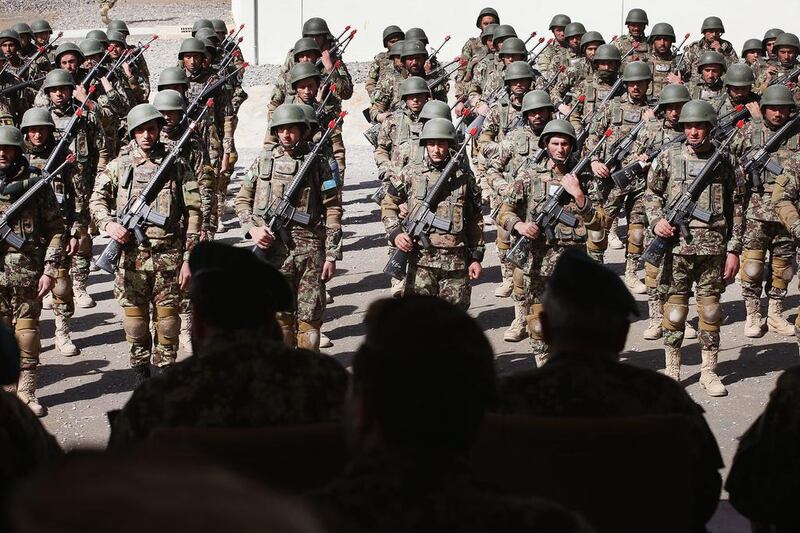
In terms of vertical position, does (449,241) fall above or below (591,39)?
below

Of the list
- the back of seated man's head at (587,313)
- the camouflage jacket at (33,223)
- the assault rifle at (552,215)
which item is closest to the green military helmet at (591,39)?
the assault rifle at (552,215)

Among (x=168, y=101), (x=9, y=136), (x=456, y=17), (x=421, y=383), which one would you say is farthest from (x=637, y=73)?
(x=456, y=17)

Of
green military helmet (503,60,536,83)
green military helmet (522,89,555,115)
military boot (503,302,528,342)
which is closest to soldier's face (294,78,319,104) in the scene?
green military helmet (503,60,536,83)

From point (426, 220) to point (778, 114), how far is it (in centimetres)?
357

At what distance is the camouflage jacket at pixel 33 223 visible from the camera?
7.94 metres

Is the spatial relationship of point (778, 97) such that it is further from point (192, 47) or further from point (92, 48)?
point (92, 48)

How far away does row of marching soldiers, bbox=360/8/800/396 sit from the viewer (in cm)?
855

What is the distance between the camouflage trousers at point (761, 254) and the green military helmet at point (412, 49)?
227 inches

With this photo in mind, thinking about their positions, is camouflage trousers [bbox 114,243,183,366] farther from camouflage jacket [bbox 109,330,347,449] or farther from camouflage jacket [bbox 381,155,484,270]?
camouflage jacket [bbox 109,330,347,449]

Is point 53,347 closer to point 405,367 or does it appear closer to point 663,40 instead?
point 405,367

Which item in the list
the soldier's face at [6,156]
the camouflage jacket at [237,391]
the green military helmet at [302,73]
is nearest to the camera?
the camouflage jacket at [237,391]

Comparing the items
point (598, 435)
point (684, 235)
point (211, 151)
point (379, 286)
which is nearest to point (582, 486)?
point (598, 435)

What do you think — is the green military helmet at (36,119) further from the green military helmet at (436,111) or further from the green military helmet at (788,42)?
the green military helmet at (788,42)

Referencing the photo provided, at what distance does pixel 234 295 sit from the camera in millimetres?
3598
